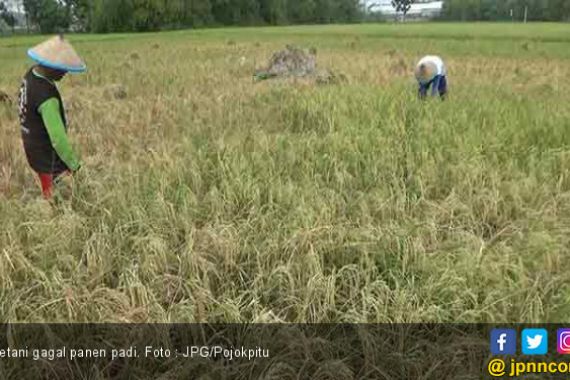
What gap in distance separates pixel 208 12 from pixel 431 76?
174 feet

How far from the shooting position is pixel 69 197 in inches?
148

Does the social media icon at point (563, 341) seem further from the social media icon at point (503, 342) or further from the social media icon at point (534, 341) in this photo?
the social media icon at point (503, 342)

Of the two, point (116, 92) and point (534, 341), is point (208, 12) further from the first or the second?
point (534, 341)

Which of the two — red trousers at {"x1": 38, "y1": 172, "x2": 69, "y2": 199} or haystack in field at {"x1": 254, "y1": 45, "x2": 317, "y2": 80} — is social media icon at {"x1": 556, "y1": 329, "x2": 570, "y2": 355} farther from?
haystack in field at {"x1": 254, "y1": 45, "x2": 317, "y2": 80}

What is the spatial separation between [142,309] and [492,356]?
62.9 inches

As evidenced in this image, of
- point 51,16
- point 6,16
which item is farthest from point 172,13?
point 6,16

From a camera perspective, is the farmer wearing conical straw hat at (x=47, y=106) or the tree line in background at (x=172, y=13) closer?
the farmer wearing conical straw hat at (x=47, y=106)

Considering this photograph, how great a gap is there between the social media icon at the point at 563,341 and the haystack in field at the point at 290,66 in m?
8.93

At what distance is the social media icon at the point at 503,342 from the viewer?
7.27 ft

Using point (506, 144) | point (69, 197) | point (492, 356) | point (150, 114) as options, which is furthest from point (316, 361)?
point (150, 114)

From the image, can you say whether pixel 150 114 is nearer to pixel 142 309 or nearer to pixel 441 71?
pixel 441 71

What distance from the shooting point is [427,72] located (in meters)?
6.69

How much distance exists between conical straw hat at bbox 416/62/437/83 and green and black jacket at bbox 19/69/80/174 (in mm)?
4721

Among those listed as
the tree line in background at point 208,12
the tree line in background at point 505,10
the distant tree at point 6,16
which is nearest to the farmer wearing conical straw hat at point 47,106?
the tree line in background at point 208,12
